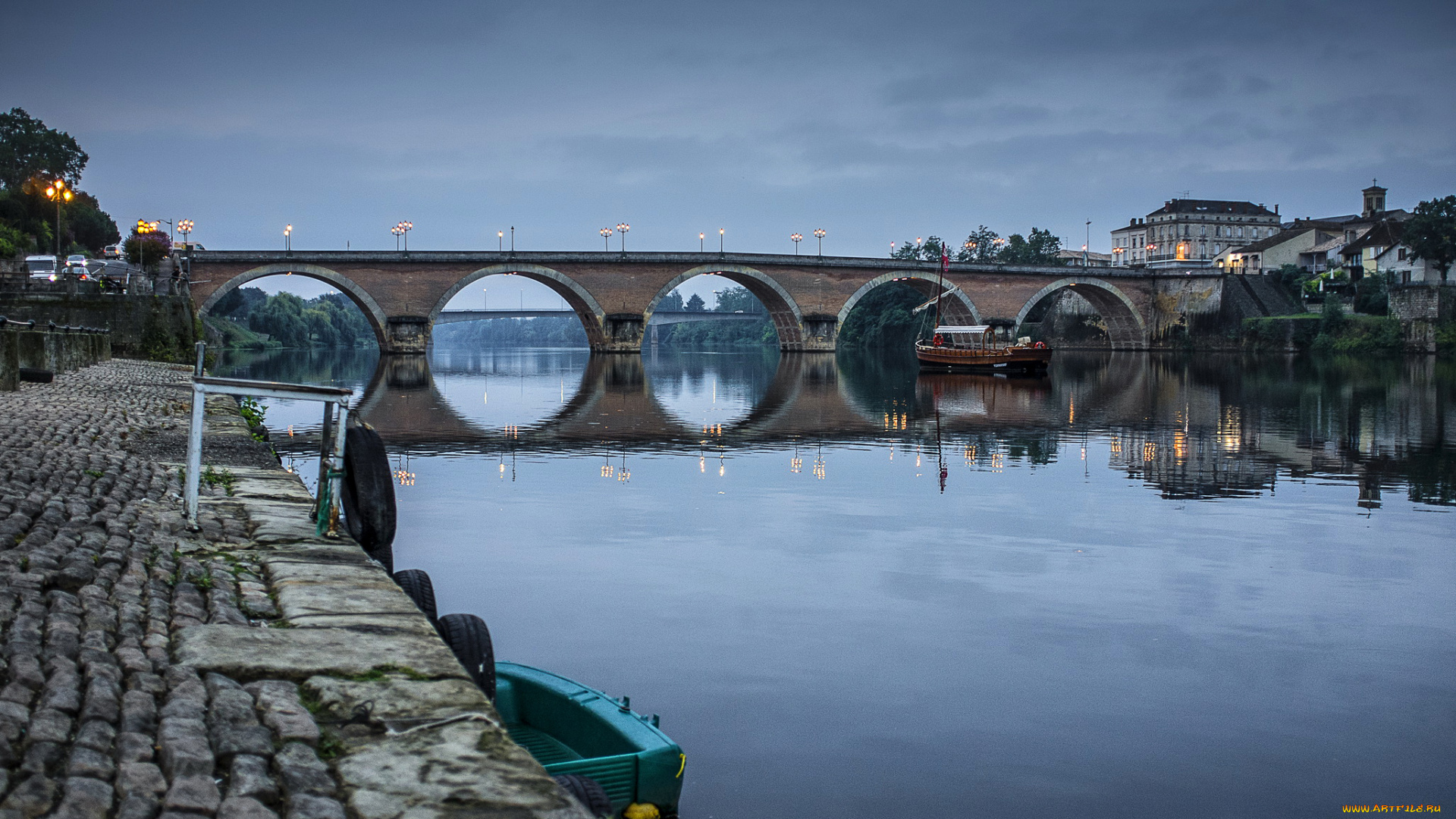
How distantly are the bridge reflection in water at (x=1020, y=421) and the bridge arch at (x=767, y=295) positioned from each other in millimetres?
19272

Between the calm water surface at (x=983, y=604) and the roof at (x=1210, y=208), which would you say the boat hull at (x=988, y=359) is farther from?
the roof at (x=1210, y=208)

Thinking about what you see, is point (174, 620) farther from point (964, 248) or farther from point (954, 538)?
point (964, 248)

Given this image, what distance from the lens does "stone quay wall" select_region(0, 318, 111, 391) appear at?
57.2ft

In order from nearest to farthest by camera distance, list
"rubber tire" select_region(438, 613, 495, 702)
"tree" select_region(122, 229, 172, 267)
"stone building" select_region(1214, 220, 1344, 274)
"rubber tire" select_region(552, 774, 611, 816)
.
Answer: "rubber tire" select_region(552, 774, 611, 816)
"rubber tire" select_region(438, 613, 495, 702)
"tree" select_region(122, 229, 172, 267)
"stone building" select_region(1214, 220, 1344, 274)

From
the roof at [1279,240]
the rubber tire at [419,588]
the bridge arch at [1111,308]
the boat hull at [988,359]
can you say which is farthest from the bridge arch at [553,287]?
the roof at [1279,240]

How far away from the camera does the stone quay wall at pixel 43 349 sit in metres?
17.4

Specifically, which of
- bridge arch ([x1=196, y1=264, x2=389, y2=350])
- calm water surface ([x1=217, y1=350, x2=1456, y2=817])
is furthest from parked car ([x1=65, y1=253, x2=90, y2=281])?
calm water surface ([x1=217, y1=350, x2=1456, y2=817])

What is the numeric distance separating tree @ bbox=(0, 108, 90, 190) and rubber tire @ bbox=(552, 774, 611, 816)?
89.0m

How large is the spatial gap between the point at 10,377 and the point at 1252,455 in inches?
726

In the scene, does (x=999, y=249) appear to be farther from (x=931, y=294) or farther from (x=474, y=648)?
(x=474, y=648)

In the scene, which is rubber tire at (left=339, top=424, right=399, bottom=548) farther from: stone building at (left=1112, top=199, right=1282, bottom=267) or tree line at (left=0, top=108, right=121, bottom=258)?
stone building at (left=1112, top=199, right=1282, bottom=267)

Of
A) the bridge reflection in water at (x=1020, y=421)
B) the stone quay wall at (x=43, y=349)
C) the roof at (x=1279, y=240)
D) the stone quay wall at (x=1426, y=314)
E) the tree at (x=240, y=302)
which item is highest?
the roof at (x=1279, y=240)

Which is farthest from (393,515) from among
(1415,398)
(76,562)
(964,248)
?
(964,248)

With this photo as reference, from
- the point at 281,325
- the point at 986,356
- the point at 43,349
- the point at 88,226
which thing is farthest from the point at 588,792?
the point at 281,325
